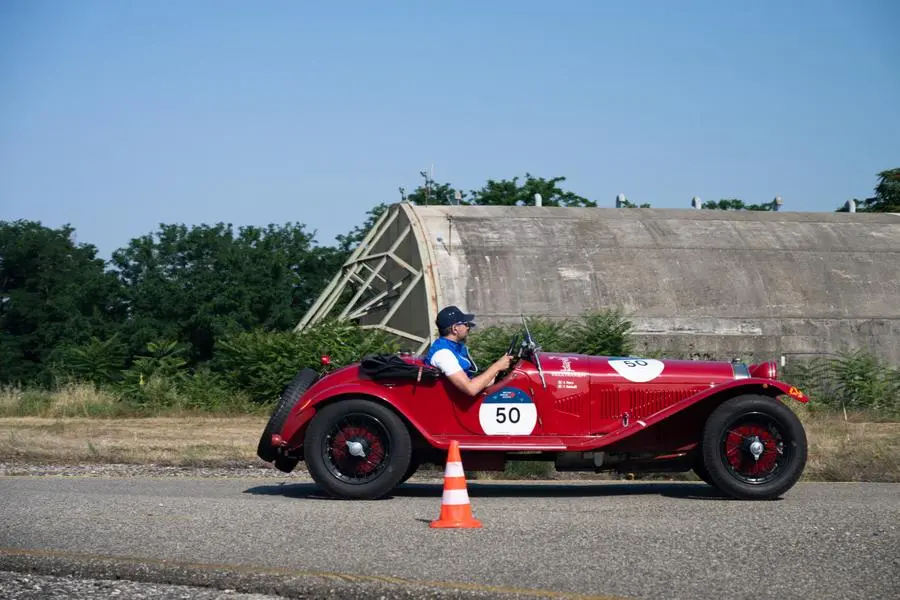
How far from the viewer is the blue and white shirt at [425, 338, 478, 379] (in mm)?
8625

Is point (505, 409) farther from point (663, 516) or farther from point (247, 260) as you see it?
point (247, 260)

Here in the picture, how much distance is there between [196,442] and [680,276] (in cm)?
1165

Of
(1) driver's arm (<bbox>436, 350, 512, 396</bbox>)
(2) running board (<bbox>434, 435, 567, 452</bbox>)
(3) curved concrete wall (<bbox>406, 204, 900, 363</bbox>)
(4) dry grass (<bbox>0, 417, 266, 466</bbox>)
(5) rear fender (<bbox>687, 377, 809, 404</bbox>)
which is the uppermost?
(3) curved concrete wall (<bbox>406, 204, 900, 363</bbox>)

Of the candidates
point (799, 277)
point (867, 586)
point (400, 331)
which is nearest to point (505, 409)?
point (867, 586)

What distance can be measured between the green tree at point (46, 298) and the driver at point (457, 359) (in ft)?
83.1

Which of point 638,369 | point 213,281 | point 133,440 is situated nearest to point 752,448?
point 638,369

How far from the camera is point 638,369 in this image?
878cm

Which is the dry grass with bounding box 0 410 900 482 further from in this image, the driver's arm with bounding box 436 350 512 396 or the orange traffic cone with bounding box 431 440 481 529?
the orange traffic cone with bounding box 431 440 481 529

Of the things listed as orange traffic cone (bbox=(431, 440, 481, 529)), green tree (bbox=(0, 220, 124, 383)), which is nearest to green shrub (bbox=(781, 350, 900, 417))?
orange traffic cone (bbox=(431, 440, 481, 529))

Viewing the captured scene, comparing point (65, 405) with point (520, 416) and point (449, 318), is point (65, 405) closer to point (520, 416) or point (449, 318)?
point (449, 318)

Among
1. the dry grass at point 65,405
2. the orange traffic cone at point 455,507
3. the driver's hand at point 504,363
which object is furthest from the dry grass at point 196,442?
the orange traffic cone at point 455,507

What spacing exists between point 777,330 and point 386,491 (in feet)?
50.9

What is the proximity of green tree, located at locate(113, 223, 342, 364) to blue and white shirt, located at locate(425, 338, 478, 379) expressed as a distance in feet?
72.5

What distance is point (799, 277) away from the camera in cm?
2344
